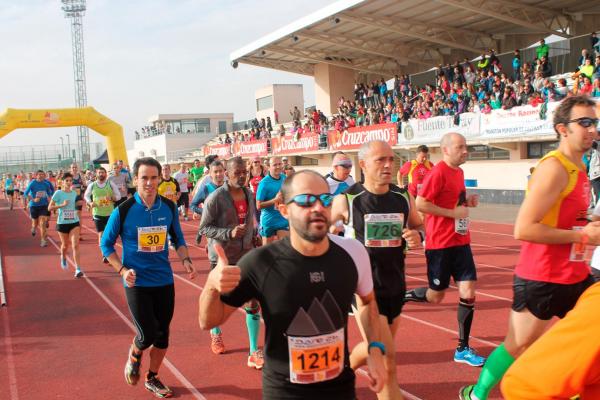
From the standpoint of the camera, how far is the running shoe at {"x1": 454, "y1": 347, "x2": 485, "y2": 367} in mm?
4995

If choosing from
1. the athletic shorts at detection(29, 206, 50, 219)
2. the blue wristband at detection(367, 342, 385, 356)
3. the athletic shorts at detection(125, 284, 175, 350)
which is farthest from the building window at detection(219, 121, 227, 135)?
the blue wristband at detection(367, 342, 385, 356)

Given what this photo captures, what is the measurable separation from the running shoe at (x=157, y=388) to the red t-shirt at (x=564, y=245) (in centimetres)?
310

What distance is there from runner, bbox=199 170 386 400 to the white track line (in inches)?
137

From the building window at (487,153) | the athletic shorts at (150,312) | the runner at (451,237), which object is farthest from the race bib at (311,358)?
the building window at (487,153)

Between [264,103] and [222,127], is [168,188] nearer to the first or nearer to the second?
[264,103]

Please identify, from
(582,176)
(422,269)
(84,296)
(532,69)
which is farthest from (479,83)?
(582,176)

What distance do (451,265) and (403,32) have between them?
79.2 ft

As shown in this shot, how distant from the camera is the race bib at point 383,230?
421 cm

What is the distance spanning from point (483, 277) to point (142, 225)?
6.06 metres

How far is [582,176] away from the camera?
3.41 metres

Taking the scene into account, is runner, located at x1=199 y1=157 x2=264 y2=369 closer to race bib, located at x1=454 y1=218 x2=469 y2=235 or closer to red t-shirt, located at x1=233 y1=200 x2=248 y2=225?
red t-shirt, located at x1=233 y1=200 x2=248 y2=225

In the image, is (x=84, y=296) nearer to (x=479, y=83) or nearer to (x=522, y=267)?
(x=522, y=267)

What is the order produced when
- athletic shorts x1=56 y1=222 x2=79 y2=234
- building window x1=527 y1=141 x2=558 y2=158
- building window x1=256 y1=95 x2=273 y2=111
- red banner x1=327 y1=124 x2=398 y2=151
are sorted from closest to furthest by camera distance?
athletic shorts x1=56 y1=222 x2=79 y2=234, building window x1=527 y1=141 x2=558 y2=158, red banner x1=327 y1=124 x2=398 y2=151, building window x1=256 y1=95 x2=273 y2=111

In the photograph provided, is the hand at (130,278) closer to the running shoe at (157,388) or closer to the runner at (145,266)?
the runner at (145,266)
